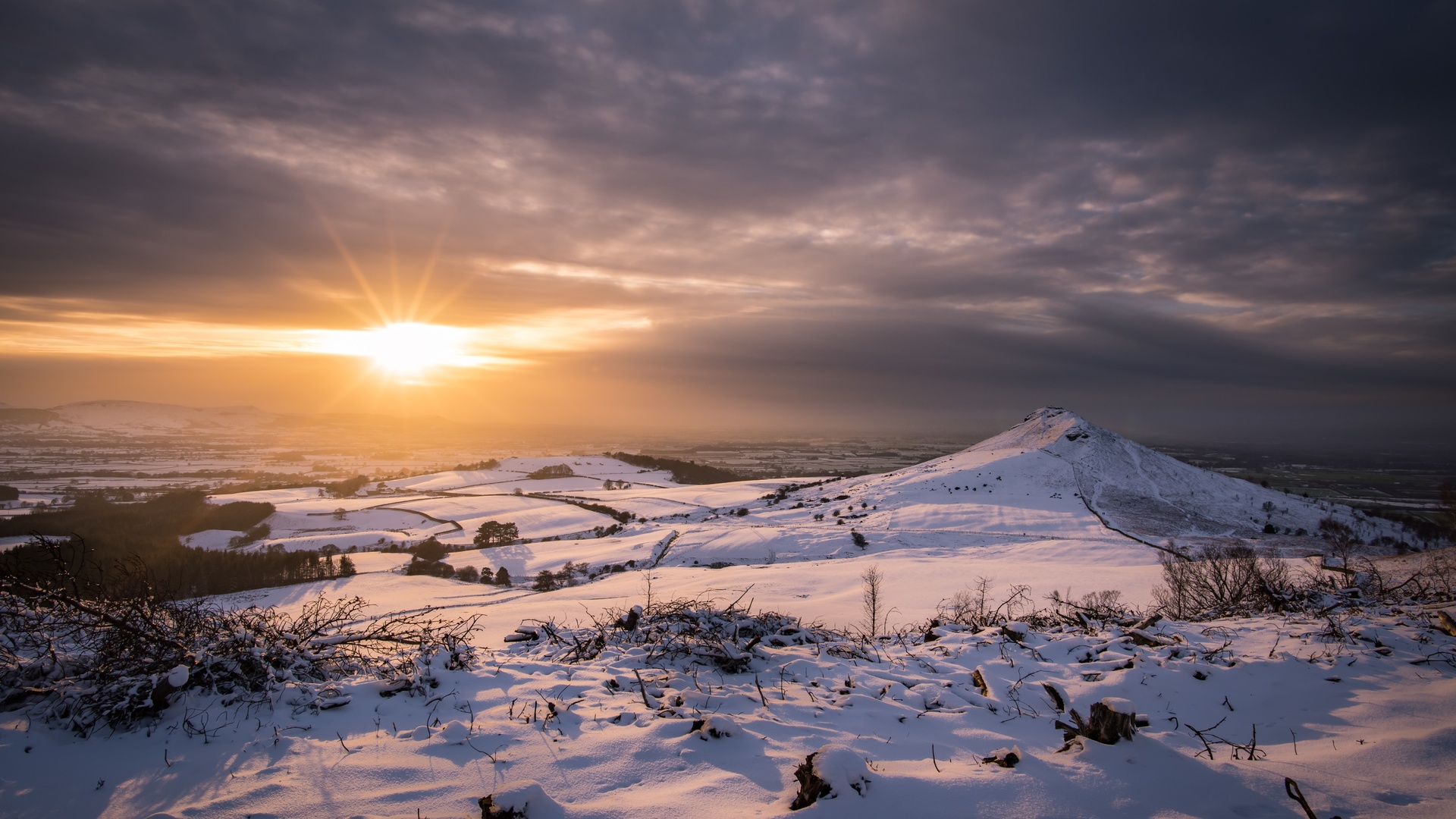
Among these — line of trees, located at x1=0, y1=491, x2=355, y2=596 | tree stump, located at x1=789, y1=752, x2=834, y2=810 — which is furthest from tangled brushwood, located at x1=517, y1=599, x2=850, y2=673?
line of trees, located at x1=0, y1=491, x2=355, y2=596

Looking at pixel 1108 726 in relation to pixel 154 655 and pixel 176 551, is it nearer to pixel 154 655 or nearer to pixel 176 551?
pixel 154 655

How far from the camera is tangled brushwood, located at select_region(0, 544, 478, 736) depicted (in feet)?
15.7

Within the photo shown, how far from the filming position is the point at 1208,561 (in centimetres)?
2575

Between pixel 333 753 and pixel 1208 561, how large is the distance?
34252 mm

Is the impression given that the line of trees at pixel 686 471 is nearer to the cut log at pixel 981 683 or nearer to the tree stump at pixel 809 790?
the cut log at pixel 981 683

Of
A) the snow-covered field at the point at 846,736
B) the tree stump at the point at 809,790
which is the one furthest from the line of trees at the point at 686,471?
the tree stump at the point at 809,790

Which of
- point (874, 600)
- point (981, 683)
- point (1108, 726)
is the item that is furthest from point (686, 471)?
point (1108, 726)

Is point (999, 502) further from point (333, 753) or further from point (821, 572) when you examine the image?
point (333, 753)

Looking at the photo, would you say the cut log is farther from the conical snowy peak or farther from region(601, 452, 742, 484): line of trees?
region(601, 452, 742, 484): line of trees

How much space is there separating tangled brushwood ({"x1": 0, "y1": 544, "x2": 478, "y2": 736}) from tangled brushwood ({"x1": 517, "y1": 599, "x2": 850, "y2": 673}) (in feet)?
5.10

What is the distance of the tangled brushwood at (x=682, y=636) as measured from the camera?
7121 millimetres

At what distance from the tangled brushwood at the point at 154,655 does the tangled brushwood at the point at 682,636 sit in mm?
1555

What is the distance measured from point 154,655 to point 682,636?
5637 millimetres

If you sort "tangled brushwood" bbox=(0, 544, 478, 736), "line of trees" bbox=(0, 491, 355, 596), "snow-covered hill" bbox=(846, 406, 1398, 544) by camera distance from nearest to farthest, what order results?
"tangled brushwood" bbox=(0, 544, 478, 736)
"snow-covered hill" bbox=(846, 406, 1398, 544)
"line of trees" bbox=(0, 491, 355, 596)
